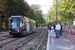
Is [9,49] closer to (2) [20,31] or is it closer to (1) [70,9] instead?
(2) [20,31]

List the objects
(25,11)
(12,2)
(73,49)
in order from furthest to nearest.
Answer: (25,11) → (12,2) → (73,49)

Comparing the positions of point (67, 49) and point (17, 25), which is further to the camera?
point (17, 25)

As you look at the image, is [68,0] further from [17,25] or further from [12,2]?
[12,2]

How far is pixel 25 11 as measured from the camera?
37562 mm

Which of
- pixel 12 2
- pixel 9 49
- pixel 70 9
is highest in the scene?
pixel 12 2

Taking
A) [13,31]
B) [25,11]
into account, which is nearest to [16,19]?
[13,31]

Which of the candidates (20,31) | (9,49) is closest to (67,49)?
(9,49)

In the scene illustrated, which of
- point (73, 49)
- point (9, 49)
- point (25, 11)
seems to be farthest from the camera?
point (25, 11)

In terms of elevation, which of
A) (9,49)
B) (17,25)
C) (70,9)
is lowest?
(9,49)

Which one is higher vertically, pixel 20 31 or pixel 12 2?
pixel 12 2

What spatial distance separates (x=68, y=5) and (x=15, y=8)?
62.1 ft

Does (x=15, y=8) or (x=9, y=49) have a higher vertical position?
(x=15, y=8)

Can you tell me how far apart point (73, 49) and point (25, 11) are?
32137mm

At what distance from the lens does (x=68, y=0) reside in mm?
15453
